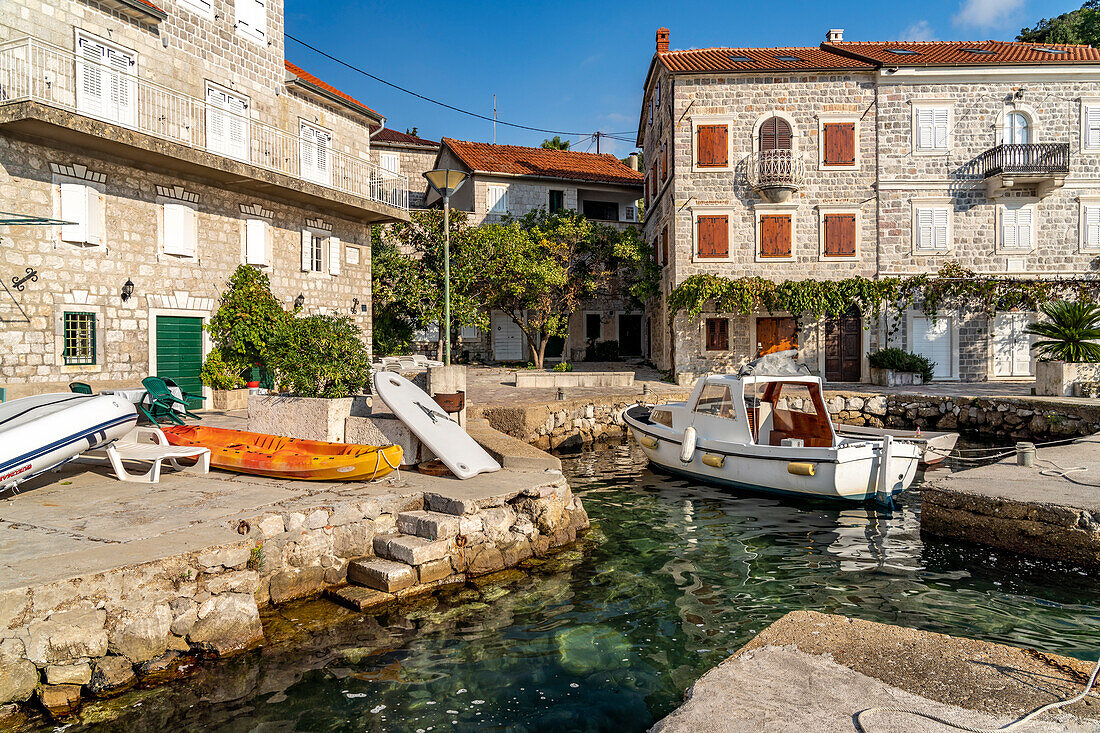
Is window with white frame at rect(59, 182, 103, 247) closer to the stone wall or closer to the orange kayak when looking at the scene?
the orange kayak

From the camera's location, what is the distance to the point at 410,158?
35500 millimetres

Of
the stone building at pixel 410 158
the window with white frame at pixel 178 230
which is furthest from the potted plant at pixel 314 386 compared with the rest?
the stone building at pixel 410 158

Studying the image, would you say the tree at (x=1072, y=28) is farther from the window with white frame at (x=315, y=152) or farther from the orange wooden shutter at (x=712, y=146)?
the window with white frame at (x=315, y=152)

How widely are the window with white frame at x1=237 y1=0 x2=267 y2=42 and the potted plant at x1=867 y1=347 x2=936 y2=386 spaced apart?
69.9 ft

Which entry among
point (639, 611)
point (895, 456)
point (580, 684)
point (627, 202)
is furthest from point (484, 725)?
point (627, 202)

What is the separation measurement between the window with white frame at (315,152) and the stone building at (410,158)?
46.6 feet

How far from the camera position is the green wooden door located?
15.1m

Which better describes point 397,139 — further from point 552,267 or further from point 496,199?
point 552,267

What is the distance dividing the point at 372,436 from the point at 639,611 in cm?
426

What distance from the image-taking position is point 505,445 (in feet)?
33.9

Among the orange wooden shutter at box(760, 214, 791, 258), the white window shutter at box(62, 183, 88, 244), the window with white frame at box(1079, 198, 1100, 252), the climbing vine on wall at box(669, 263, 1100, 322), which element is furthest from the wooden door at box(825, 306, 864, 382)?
the white window shutter at box(62, 183, 88, 244)

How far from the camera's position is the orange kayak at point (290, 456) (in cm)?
766

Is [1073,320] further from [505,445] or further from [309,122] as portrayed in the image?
[309,122]

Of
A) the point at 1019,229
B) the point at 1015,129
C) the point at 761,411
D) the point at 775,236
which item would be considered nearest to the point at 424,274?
the point at 775,236
